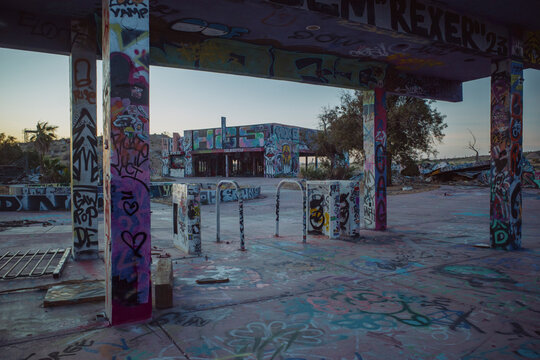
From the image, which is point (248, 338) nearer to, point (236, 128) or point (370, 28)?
point (370, 28)

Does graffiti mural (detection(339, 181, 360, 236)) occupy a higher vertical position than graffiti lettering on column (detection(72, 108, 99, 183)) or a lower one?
lower

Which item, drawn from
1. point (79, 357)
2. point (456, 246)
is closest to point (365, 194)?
point (456, 246)

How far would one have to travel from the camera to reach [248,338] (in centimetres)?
288

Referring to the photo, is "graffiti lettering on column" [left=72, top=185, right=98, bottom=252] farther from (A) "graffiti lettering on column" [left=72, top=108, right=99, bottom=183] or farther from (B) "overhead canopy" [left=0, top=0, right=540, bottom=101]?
(B) "overhead canopy" [left=0, top=0, right=540, bottom=101]

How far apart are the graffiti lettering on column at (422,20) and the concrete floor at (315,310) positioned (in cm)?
353

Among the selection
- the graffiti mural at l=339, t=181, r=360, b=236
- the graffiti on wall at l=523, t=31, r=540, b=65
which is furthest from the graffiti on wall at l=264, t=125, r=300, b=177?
the graffiti on wall at l=523, t=31, r=540, b=65

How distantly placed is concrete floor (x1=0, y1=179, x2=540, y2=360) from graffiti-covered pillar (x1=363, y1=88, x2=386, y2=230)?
198 cm

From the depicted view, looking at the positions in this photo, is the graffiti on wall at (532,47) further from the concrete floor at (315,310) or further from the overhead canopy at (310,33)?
the concrete floor at (315,310)

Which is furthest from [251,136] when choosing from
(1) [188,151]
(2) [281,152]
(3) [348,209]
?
(3) [348,209]

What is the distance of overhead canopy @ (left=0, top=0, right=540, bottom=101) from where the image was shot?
193 inches

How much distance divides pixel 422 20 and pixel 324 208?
4139 mm

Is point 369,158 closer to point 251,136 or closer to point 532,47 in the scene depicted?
point 532,47

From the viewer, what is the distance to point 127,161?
3.12 m

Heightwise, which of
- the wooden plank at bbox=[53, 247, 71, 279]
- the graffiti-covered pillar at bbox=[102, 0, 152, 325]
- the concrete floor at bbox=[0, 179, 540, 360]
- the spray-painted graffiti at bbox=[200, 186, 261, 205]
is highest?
the graffiti-covered pillar at bbox=[102, 0, 152, 325]
